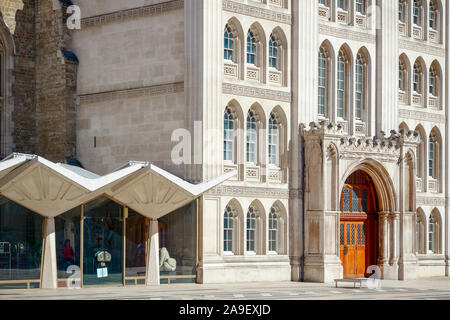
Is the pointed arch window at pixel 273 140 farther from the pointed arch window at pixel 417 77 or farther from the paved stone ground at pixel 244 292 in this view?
the pointed arch window at pixel 417 77

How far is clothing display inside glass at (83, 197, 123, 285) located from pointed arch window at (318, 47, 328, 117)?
403 inches

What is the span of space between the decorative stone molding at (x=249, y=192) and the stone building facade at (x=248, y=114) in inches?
1.9

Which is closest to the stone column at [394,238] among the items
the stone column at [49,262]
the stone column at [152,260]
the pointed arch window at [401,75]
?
the pointed arch window at [401,75]

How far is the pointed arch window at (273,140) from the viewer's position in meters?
36.9

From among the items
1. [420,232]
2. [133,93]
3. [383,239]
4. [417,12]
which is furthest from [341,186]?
[417,12]

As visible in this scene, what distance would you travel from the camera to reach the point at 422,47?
4303 centimetres

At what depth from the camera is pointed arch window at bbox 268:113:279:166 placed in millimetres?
36906

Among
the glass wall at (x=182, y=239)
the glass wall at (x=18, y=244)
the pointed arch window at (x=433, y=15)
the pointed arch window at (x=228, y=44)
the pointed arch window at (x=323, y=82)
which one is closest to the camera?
the glass wall at (x=18, y=244)

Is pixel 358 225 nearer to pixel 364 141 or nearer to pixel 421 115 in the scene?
pixel 364 141

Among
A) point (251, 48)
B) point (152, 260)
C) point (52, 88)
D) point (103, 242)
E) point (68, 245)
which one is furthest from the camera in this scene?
point (52, 88)

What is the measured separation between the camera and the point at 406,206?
40.2 metres

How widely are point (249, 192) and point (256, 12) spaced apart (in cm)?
624

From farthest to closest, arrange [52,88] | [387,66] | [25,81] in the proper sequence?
[387,66] → [25,81] → [52,88]

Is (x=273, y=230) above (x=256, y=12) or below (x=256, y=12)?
below
